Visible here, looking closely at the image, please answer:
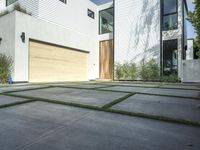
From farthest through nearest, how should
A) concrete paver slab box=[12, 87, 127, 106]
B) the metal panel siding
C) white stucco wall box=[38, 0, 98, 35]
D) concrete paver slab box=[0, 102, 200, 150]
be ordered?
white stucco wall box=[38, 0, 98, 35], the metal panel siding, concrete paver slab box=[12, 87, 127, 106], concrete paver slab box=[0, 102, 200, 150]

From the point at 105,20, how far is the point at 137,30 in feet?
13.9

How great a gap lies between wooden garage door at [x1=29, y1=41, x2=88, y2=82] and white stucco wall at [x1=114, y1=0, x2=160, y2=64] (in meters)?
2.86

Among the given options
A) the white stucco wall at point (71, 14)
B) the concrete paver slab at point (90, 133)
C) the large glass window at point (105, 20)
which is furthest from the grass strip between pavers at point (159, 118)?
the large glass window at point (105, 20)

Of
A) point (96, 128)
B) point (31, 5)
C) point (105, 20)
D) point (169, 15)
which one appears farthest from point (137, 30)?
point (96, 128)

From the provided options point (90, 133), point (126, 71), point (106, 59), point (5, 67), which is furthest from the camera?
point (106, 59)

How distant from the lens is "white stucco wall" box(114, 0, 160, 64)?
1030 cm

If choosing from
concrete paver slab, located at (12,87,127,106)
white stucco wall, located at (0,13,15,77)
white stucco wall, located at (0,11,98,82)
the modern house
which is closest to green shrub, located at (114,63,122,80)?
the modern house

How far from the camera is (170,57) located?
1000 centimetres

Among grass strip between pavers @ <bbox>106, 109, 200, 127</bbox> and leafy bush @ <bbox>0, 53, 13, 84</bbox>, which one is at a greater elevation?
leafy bush @ <bbox>0, 53, 13, 84</bbox>

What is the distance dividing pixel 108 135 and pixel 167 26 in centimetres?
1011

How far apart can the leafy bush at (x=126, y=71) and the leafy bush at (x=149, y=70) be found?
19.2 inches

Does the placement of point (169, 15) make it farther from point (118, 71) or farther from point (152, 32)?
point (118, 71)

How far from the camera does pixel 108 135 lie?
165 centimetres

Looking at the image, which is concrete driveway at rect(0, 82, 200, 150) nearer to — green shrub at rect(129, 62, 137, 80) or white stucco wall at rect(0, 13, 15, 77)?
white stucco wall at rect(0, 13, 15, 77)
